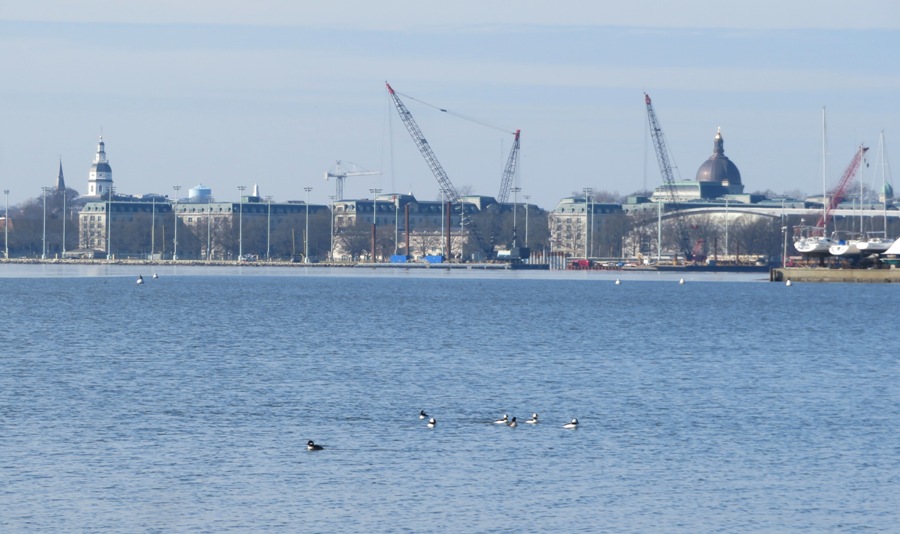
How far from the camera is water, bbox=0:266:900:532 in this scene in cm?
2695

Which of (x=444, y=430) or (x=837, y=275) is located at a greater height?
(x=837, y=275)

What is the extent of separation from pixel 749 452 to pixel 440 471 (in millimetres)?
6845

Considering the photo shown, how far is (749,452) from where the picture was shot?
33062mm

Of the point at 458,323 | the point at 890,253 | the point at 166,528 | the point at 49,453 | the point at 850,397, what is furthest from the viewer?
the point at 890,253

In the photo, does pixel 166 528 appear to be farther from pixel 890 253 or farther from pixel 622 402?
pixel 890 253

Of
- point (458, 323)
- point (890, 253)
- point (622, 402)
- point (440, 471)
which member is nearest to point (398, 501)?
point (440, 471)

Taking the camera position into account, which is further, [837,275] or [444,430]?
[837,275]

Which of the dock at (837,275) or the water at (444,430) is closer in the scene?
the water at (444,430)

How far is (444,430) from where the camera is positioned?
1410 inches

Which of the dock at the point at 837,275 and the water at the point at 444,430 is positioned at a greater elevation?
the dock at the point at 837,275

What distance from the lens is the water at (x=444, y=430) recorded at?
88.4 feet

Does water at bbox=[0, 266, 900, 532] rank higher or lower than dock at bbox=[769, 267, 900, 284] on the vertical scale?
lower

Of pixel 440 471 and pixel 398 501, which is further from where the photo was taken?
pixel 440 471

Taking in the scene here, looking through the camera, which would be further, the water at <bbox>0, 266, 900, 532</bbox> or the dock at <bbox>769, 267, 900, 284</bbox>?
the dock at <bbox>769, 267, 900, 284</bbox>
